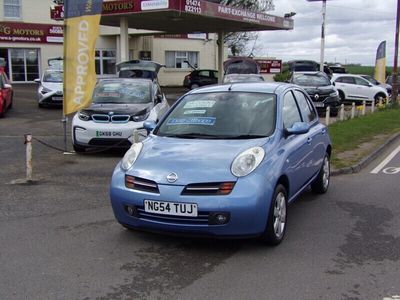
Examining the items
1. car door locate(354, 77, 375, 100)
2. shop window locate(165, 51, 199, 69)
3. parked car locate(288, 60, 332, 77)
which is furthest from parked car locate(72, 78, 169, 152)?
shop window locate(165, 51, 199, 69)

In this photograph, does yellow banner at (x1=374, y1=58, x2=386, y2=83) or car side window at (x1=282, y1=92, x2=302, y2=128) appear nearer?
car side window at (x1=282, y1=92, x2=302, y2=128)

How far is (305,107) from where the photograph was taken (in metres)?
7.06

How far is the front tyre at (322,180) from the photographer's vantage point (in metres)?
7.43

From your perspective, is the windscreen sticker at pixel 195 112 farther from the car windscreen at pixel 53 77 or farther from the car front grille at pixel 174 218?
the car windscreen at pixel 53 77

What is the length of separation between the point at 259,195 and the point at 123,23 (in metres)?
21.9

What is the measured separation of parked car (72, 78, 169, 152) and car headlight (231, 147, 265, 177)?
5435 millimetres

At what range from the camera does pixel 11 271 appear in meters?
4.56

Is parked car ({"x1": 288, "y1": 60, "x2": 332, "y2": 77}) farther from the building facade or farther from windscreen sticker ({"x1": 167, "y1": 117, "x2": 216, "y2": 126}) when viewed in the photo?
windscreen sticker ({"x1": 167, "y1": 117, "x2": 216, "y2": 126})

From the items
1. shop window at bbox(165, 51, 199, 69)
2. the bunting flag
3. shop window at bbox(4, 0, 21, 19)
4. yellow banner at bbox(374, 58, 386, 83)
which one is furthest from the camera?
shop window at bbox(165, 51, 199, 69)

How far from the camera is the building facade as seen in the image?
113 ft

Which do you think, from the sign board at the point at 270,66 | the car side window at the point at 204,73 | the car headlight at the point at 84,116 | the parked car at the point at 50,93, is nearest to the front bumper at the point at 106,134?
the car headlight at the point at 84,116

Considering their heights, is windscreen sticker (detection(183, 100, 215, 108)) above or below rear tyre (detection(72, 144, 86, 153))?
above

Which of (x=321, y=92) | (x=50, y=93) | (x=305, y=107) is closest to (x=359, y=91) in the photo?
(x=321, y=92)

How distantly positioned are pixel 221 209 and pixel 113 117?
6115 mm
